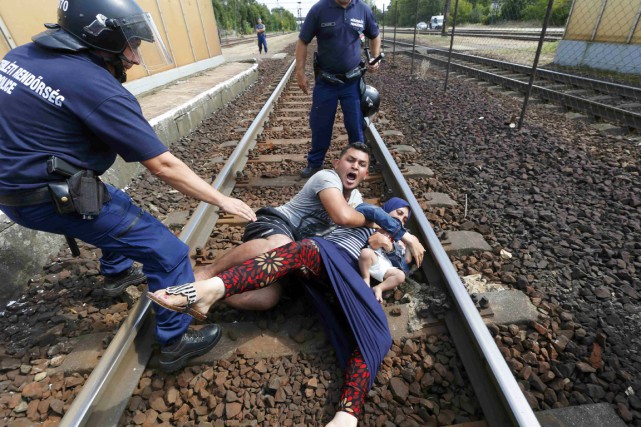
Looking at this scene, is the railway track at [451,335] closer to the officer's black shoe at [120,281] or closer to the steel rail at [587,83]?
the officer's black shoe at [120,281]

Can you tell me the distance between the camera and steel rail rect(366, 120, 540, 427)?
1.61 m

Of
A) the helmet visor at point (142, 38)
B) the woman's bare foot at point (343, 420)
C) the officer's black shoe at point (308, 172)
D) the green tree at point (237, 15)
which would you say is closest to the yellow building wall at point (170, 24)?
the officer's black shoe at point (308, 172)

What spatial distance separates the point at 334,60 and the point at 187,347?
3.27 meters

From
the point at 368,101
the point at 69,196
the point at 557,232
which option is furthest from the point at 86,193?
the point at 368,101

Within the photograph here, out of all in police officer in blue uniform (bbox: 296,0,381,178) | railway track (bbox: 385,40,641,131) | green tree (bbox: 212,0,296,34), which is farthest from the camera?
green tree (bbox: 212,0,296,34)

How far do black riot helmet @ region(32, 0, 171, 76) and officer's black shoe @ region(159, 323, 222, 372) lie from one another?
1.56 m

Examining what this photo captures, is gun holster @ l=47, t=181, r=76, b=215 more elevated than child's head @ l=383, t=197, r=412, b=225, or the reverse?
gun holster @ l=47, t=181, r=76, b=215

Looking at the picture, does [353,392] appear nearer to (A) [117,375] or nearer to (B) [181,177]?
(A) [117,375]

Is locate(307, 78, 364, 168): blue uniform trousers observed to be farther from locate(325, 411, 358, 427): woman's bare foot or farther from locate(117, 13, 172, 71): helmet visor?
locate(325, 411, 358, 427): woman's bare foot

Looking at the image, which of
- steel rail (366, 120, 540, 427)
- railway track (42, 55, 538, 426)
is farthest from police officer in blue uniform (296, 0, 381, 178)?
steel rail (366, 120, 540, 427)

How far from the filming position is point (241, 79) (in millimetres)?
10164

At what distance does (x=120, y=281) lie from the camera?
8.54 ft

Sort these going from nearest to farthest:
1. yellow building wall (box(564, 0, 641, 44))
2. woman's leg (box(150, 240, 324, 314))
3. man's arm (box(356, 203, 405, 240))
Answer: woman's leg (box(150, 240, 324, 314))
man's arm (box(356, 203, 405, 240))
yellow building wall (box(564, 0, 641, 44))

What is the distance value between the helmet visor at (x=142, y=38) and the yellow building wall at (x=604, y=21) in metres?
12.1
